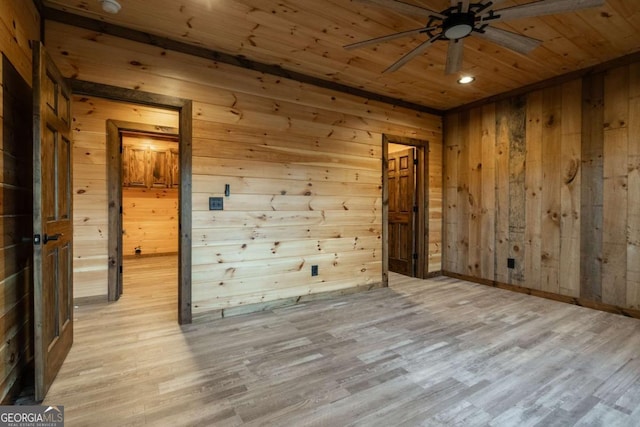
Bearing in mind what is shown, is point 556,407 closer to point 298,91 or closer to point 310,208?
point 310,208

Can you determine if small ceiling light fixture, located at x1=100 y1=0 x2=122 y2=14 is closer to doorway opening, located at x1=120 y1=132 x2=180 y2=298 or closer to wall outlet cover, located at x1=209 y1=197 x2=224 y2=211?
wall outlet cover, located at x1=209 y1=197 x2=224 y2=211

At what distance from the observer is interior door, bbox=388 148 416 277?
4.88 metres

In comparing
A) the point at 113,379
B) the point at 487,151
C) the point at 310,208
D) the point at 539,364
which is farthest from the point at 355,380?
the point at 487,151

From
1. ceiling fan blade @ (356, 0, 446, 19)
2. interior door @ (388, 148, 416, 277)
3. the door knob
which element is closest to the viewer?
the door knob

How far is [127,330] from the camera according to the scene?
274cm

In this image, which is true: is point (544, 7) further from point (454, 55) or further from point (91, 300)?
Answer: point (91, 300)

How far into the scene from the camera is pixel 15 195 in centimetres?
179

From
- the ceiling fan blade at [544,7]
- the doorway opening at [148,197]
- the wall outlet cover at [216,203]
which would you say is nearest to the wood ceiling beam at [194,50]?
the wall outlet cover at [216,203]

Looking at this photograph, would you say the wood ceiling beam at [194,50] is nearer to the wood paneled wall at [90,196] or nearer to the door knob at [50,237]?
the wood paneled wall at [90,196]

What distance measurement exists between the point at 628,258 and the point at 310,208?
3448 mm

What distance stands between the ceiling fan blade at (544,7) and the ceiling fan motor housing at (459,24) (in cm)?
16

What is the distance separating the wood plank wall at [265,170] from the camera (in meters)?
2.75

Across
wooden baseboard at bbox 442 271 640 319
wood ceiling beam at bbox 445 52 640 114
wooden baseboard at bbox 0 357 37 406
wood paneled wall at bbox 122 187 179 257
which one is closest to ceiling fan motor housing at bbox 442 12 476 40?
wood ceiling beam at bbox 445 52 640 114

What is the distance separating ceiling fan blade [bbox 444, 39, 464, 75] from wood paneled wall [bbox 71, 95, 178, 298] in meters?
3.81
